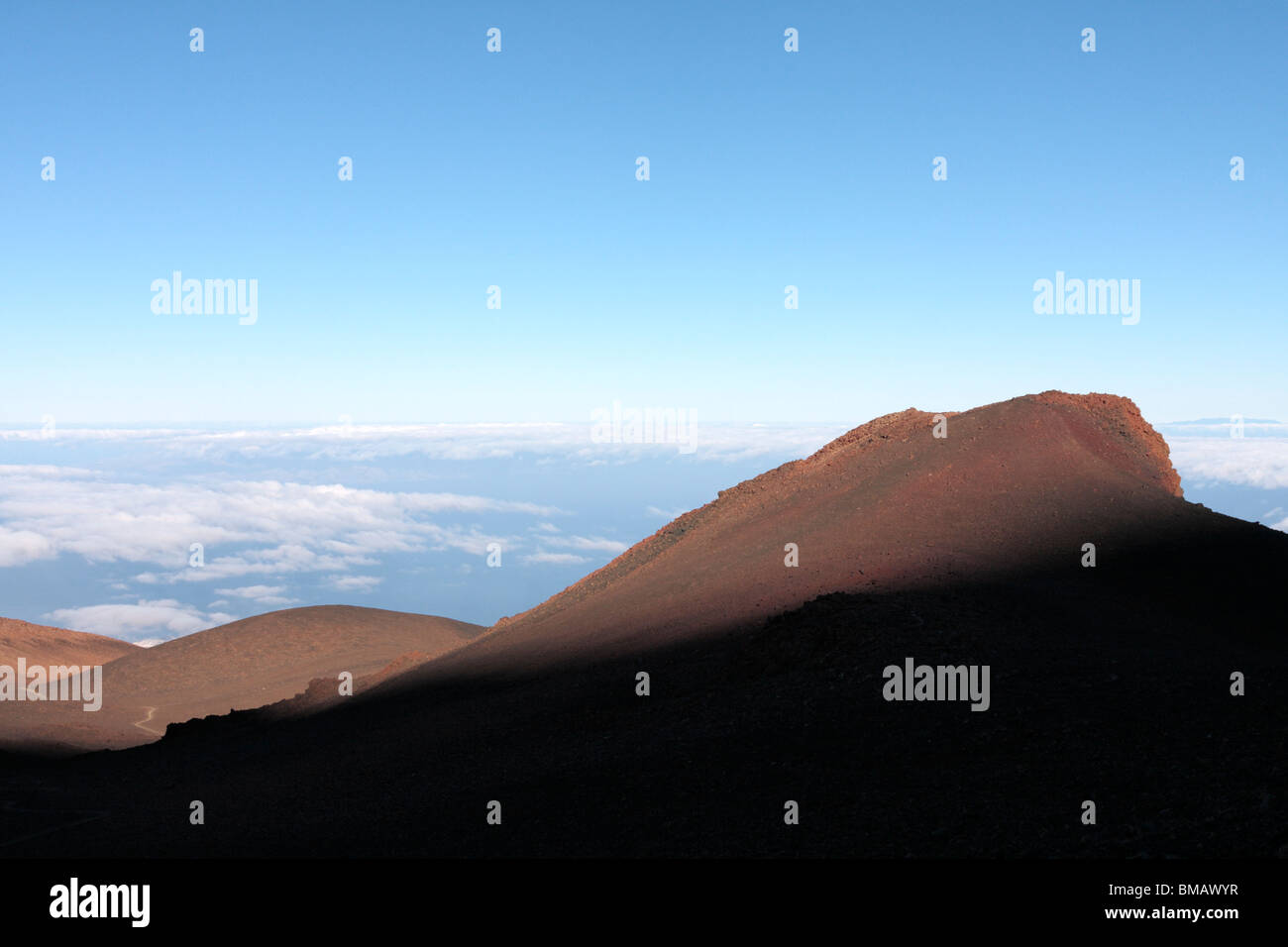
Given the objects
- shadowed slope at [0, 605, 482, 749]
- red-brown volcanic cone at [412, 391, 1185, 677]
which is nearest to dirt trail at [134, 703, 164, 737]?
shadowed slope at [0, 605, 482, 749]

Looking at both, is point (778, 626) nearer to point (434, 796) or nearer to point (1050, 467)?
point (434, 796)

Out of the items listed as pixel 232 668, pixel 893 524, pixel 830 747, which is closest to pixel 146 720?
pixel 232 668

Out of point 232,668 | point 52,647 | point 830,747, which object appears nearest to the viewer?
point 830,747

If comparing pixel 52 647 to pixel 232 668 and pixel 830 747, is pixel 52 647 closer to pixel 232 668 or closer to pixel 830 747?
pixel 232 668

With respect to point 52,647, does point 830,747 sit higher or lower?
lower

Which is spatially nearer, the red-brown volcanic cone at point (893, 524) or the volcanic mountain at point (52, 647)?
the red-brown volcanic cone at point (893, 524)

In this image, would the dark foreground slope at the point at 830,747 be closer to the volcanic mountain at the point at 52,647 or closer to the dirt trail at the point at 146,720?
the dirt trail at the point at 146,720

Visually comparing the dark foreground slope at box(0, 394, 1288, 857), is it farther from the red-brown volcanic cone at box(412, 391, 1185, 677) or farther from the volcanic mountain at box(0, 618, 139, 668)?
the volcanic mountain at box(0, 618, 139, 668)

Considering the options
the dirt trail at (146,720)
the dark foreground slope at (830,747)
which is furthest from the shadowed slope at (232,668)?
the dark foreground slope at (830,747)

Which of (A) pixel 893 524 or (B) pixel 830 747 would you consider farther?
(A) pixel 893 524
